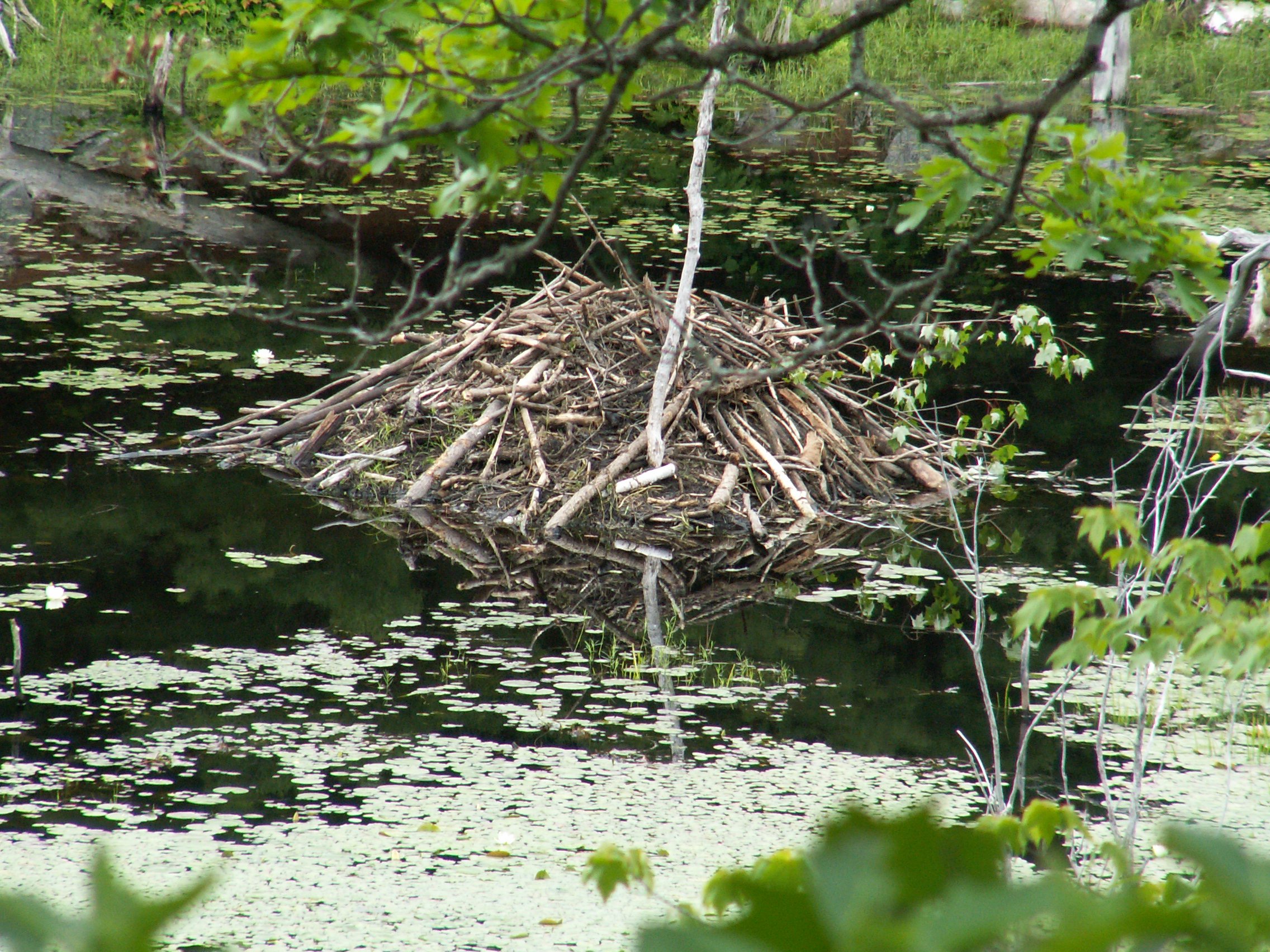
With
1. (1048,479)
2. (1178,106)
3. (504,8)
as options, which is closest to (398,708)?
(504,8)

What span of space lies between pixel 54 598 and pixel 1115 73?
57.3ft

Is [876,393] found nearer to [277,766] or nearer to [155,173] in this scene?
[277,766]

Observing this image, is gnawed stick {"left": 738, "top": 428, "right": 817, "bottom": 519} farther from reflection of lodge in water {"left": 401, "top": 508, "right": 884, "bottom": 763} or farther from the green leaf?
the green leaf

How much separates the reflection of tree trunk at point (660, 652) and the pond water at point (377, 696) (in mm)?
18

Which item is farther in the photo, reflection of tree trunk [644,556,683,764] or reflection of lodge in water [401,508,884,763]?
reflection of lodge in water [401,508,884,763]

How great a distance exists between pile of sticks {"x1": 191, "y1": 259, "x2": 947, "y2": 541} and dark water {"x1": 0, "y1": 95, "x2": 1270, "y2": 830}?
0.45 m

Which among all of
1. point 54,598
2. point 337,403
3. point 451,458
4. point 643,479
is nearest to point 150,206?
point 337,403

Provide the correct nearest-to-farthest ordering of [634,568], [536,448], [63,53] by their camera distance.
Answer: [634,568]
[536,448]
[63,53]

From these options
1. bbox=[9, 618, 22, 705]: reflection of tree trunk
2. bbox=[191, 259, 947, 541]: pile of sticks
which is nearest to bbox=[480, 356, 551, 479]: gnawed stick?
bbox=[191, 259, 947, 541]: pile of sticks

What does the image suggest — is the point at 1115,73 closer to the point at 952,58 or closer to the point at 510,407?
the point at 952,58

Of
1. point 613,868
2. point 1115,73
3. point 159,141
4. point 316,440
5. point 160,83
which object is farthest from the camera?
point 1115,73

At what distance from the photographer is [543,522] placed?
5844 mm

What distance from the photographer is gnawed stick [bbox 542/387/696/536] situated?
227 inches

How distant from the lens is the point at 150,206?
11.9 meters
